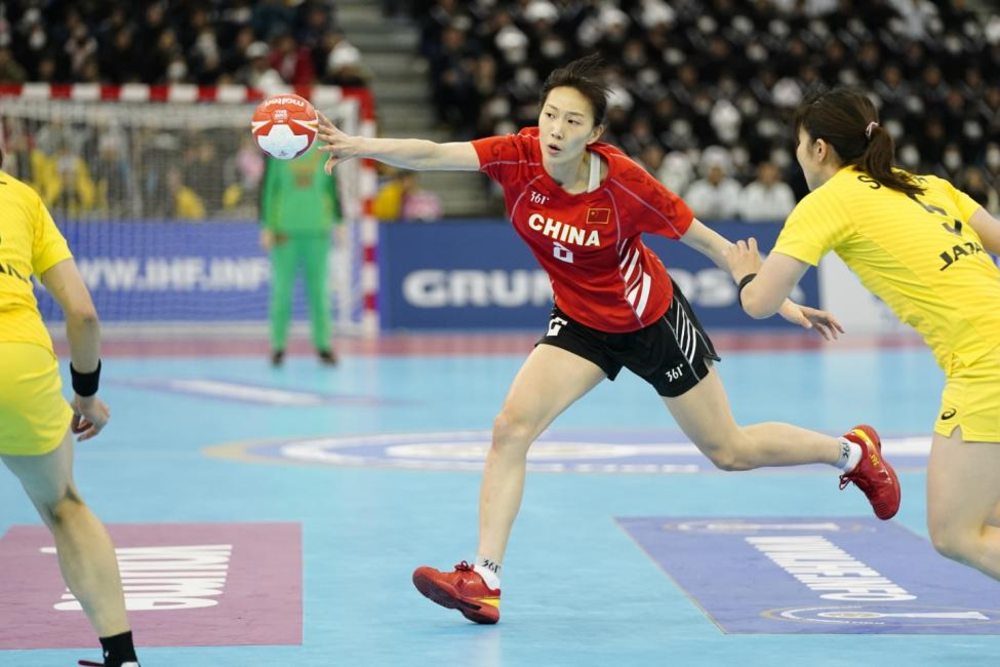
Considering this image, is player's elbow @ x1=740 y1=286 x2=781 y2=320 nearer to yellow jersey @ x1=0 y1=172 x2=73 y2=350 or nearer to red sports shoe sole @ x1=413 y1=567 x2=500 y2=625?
red sports shoe sole @ x1=413 y1=567 x2=500 y2=625

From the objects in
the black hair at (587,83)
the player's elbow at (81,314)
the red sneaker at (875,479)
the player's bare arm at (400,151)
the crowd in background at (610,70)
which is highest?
the crowd in background at (610,70)

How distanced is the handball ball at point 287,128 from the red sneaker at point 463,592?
5.70ft

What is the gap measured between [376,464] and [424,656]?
5.17m

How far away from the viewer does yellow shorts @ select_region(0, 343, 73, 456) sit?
4996 mm

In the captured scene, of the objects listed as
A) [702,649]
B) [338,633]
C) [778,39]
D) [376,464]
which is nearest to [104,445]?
[376,464]

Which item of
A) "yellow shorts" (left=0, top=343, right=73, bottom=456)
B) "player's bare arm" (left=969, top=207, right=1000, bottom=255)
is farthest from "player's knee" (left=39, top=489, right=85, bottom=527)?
"player's bare arm" (left=969, top=207, right=1000, bottom=255)

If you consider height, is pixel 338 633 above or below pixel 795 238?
below

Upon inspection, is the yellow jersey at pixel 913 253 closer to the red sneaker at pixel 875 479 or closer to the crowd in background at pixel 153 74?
the red sneaker at pixel 875 479

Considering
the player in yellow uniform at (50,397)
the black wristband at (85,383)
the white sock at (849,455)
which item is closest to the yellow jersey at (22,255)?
the player in yellow uniform at (50,397)

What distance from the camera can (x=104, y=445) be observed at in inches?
484

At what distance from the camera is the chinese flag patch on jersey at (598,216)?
703cm

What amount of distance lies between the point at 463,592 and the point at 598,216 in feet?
5.15

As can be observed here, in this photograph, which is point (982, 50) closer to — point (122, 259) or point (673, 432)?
point (122, 259)

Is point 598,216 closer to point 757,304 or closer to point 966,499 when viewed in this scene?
point 757,304
